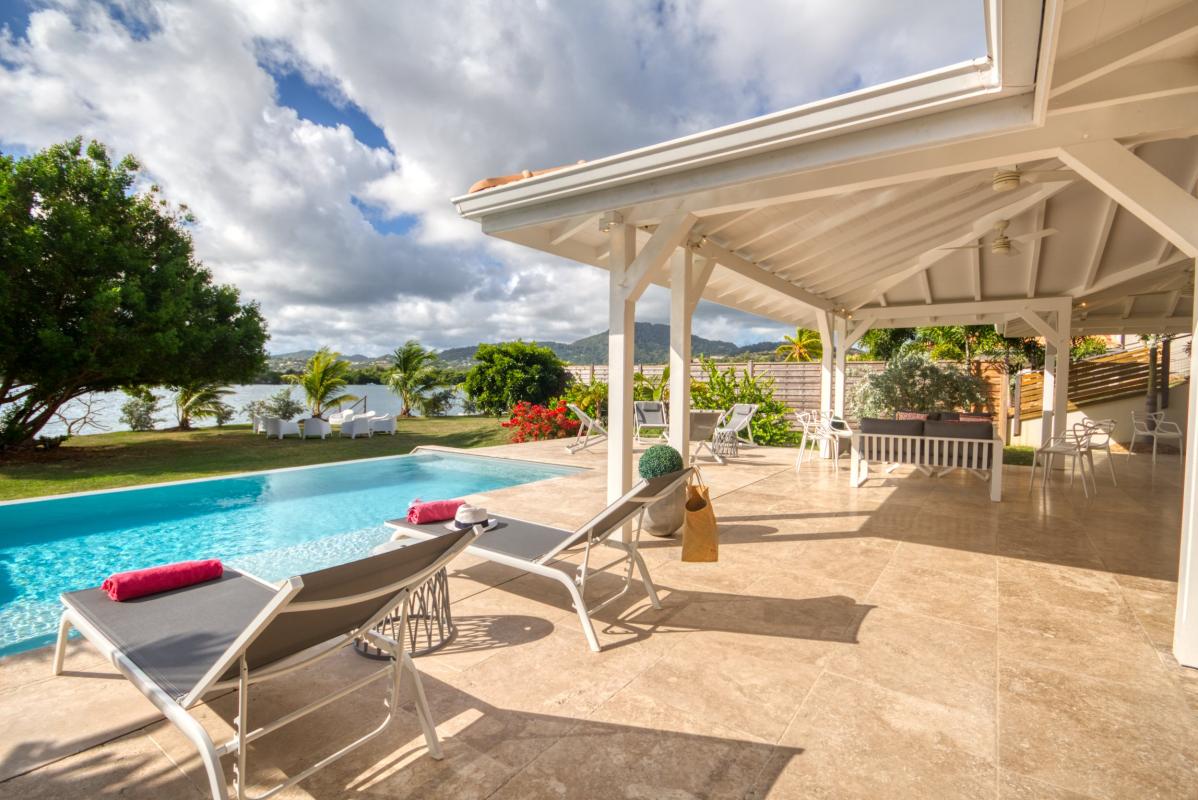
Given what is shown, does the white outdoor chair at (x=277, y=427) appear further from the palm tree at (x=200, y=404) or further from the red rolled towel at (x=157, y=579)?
the red rolled towel at (x=157, y=579)

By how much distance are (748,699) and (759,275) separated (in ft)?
17.5

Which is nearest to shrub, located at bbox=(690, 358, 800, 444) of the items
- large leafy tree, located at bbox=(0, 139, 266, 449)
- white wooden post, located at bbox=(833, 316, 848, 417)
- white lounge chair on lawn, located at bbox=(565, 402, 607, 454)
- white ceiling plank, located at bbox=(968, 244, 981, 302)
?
white wooden post, located at bbox=(833, 316, 848, 417)

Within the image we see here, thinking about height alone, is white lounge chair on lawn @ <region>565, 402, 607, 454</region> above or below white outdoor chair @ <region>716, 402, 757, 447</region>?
below

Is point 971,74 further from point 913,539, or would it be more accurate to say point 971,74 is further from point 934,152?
point 913,539

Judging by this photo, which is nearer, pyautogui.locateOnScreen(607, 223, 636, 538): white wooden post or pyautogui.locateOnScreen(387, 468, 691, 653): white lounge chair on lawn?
pyautogui.locateOnScreen(387, 468, 691, 653): white lounge chair on lawn

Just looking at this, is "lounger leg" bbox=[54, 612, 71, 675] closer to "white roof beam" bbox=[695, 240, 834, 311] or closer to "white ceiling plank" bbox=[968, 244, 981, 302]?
"white roof beam" bbox=[695, 240, 834, 311]

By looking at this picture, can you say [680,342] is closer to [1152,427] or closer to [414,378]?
[1152,427]

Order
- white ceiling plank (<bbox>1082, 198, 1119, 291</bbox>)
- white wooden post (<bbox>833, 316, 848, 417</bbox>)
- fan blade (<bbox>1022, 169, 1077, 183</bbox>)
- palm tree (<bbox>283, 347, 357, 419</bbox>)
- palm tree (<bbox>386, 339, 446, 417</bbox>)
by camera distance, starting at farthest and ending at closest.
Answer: palm tree (<bbox>386, 339, 446, 417</bbox>) → palm tree (<bbox>283, 347, 357, 419</bbox>) → white wooden post (<bbox>833, 316, 848, 417</bbox>) → white ceiling plank (<bbox>1082, 198, 1119, 291</bbox>) → fan blade (<bbox>1022, 169, 1077, 183</bbox>)

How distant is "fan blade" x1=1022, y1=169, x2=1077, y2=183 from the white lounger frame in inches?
131

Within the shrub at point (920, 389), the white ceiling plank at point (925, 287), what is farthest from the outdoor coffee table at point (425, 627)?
the shrub at point (920, 389)

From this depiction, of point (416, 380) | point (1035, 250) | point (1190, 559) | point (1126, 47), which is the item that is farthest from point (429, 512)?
point (416, 380)

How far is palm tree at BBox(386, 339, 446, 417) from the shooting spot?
71.7 ft

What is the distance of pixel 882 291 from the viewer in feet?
29.6

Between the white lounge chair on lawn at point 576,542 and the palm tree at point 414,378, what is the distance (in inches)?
737
